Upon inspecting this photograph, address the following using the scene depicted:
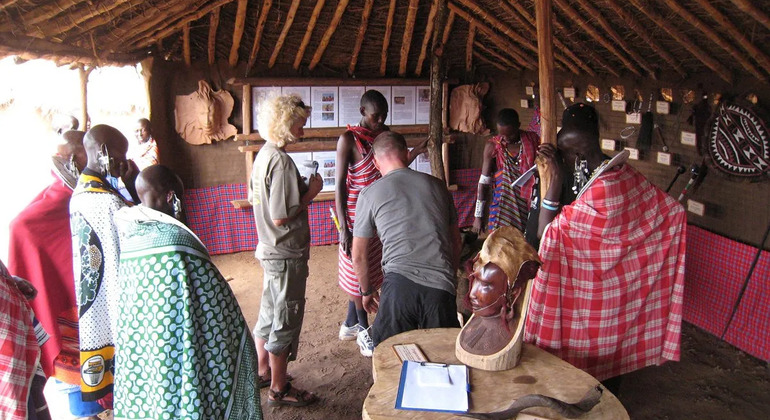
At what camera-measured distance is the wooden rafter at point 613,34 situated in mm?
4523

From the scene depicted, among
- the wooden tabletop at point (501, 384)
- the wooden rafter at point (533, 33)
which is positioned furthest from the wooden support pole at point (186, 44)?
the wooden tabletop at point (501, 384)

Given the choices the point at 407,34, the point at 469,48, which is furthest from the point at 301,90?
the point at 469,48

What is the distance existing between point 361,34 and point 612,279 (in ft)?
13.9

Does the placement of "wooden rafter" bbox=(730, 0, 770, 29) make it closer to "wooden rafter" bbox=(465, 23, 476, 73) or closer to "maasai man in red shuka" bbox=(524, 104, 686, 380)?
"maasai man in red shuka" bbox=(524, 104, 686, 380)

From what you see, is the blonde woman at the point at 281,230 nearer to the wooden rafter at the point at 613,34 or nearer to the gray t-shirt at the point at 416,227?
the gray t-shirt at the point at 416,227

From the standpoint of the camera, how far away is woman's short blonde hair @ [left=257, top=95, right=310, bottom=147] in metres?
3.34

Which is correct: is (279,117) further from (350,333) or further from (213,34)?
(213,34)

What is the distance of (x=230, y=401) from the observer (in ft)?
8.13

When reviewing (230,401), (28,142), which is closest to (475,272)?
(230,401)

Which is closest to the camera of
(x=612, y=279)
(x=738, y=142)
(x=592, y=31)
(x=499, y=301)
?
(x=499, y=301)

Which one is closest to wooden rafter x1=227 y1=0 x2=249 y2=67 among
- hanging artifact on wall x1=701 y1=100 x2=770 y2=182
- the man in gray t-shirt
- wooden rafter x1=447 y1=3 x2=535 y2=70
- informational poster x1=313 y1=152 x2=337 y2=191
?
informational poster x1=313 y1=152 x2=337 y2=191

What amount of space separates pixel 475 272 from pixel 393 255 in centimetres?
71

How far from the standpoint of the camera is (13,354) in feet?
7.80

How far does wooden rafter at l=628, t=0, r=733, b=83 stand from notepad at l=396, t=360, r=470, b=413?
3154 mm
